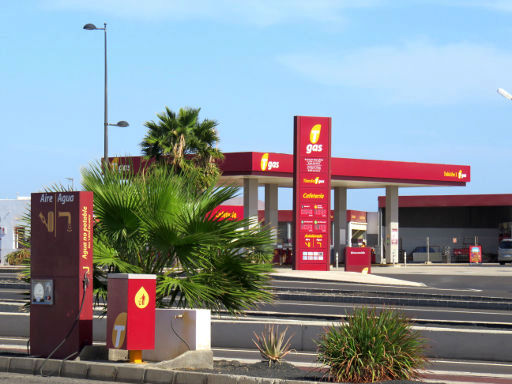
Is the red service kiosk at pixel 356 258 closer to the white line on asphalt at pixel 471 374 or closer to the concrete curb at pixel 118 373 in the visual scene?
the white line on asphalt at pixel 471 374

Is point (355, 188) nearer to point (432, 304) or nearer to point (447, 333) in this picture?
point (432, 304)

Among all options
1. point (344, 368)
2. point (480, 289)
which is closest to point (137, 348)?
point (344, 368)

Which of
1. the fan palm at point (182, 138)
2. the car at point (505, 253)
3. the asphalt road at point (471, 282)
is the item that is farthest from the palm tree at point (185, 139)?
the car at point (505, 253)

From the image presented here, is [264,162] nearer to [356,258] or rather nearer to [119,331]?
[356,258]

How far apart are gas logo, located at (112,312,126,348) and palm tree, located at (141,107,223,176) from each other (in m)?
29.9

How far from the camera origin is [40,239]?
43.2ft

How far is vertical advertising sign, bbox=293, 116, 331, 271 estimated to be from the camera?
4019 centimetres

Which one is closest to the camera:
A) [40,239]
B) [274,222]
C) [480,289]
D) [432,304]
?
[40,239]

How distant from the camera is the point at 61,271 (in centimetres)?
1284

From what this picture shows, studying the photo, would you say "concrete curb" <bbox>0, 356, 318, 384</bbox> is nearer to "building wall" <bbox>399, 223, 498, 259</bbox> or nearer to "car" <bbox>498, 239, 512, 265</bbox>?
"car" <bbox>498, 239, 512, 265</bbox>

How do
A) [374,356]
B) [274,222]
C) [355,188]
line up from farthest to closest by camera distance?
1. [355,188]
2. [274,222]
3. [374,356]

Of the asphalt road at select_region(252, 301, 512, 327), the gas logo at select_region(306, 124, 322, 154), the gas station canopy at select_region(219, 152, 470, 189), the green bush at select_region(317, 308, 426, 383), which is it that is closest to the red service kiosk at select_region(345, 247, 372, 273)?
the gas logo at select_region(306, 124, 322, 154)

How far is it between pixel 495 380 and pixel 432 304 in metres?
12.8

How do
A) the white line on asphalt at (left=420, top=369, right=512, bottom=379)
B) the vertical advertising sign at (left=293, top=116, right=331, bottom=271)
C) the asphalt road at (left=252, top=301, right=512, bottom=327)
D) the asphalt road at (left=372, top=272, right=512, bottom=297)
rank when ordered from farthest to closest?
the vertical advertising sign at (left=293, top=116, right=331, bottom=271), the asphalt road at (left=372, top=272, right=512, bottom=297), the asphalt road at (left=252, top=301, right=512, bottom=327), the white line on asphalt at (left=420, top=369, right=512, bottom=379)
